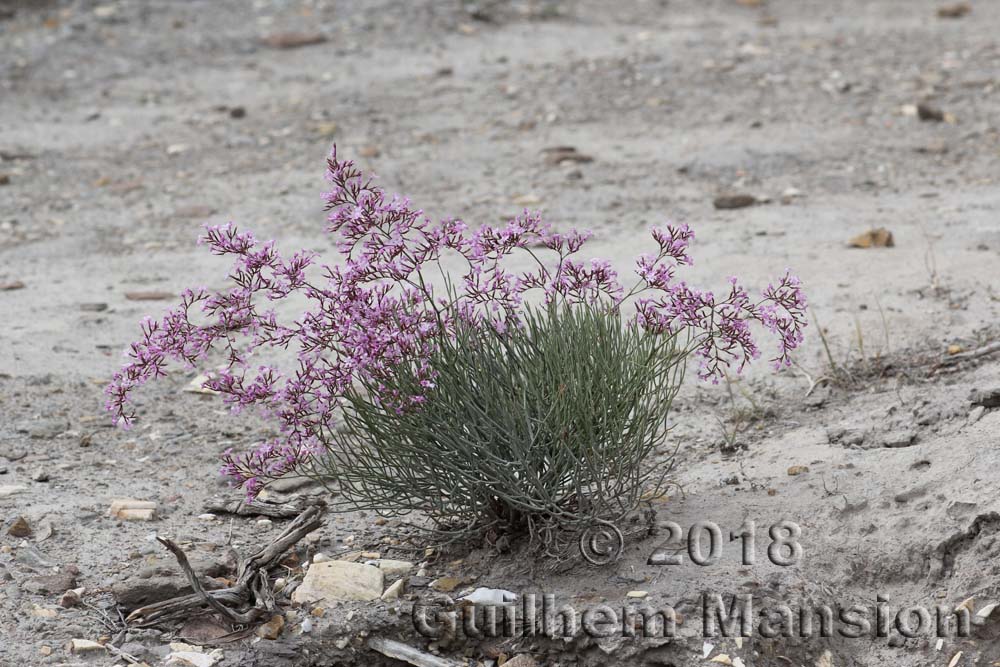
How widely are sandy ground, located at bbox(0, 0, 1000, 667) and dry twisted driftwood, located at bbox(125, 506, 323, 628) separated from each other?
0.33 ft

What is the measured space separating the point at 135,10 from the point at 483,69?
3.58 m

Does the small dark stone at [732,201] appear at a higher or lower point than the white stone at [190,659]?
higher

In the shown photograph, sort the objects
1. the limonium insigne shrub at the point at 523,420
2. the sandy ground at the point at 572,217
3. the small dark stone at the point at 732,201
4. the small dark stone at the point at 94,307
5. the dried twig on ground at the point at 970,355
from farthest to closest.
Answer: the small dark stone at the point at 732,201 < the small dark stone at the point at 94,307 < the dried twig on ground at the point at 970,355 < the sandy ground at the point at 572,217 < the limonium insigne shrub at the point at 523,420

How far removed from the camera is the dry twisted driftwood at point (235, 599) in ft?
10.4

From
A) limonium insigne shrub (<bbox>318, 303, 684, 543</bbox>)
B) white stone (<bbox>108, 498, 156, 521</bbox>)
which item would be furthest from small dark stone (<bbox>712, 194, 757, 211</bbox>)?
white stone (<bbox>108, 498, 156, 521</bbox>)

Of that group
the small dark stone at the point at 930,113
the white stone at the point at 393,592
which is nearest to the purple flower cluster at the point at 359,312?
the white stone at the point at 393,592

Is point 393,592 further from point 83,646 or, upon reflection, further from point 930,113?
point 930,113

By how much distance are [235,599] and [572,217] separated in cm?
382

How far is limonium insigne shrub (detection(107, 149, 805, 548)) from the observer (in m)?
3.05

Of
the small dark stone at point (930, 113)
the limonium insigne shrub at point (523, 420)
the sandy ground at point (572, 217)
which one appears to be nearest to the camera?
the limonium insigne shrub at point (523, 420)

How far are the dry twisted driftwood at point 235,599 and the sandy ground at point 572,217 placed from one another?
10cm

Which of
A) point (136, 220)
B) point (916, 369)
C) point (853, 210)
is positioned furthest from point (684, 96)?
point (916, 369)

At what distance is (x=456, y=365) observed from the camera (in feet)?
10.6

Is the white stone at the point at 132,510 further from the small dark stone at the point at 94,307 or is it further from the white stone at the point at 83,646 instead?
the small dark stone at the point at 94,307
